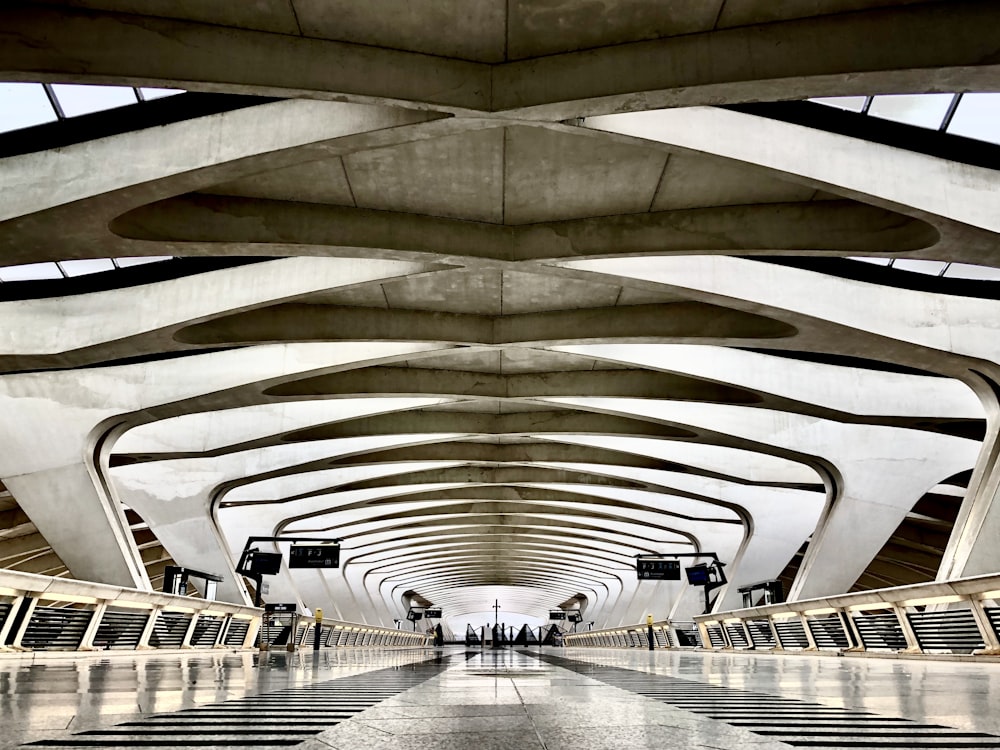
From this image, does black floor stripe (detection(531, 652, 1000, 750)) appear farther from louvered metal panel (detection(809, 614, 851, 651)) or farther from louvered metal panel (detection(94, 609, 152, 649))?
louvered metal panel (detection(809, 614, 851, 651))

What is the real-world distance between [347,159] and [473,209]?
2635 mm

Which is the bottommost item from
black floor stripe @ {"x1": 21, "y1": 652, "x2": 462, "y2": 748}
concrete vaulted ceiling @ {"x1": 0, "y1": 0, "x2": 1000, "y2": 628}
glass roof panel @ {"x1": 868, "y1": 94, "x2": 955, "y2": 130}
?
black floor stripe @ {"x1": 21, "y1": 652, "x2": 462, "y2": 748}

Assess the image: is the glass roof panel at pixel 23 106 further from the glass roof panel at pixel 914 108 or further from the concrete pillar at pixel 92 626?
the glass roof panel at pixel 914 108

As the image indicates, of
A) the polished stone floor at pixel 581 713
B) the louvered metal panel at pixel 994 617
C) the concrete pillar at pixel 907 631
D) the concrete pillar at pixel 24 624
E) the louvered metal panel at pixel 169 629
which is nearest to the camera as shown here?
the polished stone floor at pixel 581 713

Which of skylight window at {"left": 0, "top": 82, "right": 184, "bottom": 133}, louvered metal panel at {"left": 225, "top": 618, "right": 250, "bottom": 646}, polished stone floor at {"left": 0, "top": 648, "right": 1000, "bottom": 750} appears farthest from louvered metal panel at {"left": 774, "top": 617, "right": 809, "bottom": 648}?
skylight window at {"left": 0, "top": 82, "right": 184, "bottom": 133}

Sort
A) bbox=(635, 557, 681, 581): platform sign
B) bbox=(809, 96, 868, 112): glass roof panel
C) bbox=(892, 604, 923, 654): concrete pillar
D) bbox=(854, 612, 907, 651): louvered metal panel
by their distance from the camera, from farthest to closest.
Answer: bbox=(635, 557, 681, 581): platform sign
bbox=(854, 612, 907, 651): louvered metal panel
bbox=(892, 604, 923, 654): concrete pillar
bbox=(809, 96, 868, 112): glass roof panel

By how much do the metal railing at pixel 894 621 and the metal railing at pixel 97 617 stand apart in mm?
18333

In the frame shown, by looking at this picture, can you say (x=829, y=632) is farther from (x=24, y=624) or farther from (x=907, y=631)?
(x=24, y=624)

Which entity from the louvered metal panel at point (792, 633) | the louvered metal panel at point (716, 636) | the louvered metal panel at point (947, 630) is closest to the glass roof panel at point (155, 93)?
the louvered metal panel at point (947, 630)

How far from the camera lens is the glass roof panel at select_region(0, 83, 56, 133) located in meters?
11.5

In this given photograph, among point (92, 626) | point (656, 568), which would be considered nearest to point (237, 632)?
point (92, 626)

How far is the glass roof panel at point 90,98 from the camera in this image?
1168 centimetres

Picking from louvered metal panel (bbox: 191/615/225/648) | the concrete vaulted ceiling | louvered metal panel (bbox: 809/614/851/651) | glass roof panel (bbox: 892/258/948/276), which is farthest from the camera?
louvered metal panel (bbox: 191/615/225/648)

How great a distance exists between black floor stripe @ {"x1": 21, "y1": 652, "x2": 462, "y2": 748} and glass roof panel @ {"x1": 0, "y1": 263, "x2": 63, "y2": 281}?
538 inches
